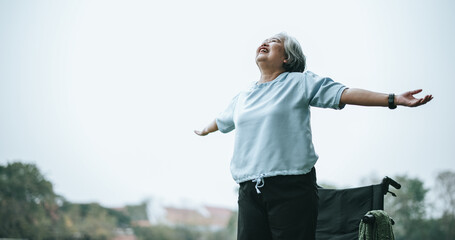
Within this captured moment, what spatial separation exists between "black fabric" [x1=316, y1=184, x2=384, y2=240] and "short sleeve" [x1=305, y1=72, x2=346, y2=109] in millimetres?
621

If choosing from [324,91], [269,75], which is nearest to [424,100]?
[324,91]

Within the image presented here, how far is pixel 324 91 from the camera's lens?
96cm

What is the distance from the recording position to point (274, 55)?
113 centimetres

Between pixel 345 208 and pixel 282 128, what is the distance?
71cm

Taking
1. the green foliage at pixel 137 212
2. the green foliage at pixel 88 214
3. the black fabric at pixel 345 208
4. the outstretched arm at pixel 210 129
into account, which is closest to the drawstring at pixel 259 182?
the outstretched arm at pixel 210 129

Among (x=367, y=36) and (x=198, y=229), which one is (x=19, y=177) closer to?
(x=198, y=229)

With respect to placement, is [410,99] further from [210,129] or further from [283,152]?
[210,129]

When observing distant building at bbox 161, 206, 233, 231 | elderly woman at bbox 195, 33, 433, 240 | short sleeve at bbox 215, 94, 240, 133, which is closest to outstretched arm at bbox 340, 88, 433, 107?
elderly woman at bbox 195, 33, 433, 240

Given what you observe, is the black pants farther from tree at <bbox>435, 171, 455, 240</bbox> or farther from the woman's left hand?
tree at <bbox>435, 171, 455, 240</bbox>

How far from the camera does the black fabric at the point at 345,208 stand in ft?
4.67

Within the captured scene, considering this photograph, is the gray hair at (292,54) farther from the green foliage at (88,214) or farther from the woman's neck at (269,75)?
the green foliage at (88,214)

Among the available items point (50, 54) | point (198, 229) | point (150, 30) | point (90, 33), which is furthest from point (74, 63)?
point (198, 229)

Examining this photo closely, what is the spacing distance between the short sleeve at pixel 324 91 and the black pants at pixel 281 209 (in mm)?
182

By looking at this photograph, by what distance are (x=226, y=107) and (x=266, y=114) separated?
0.33 meters
